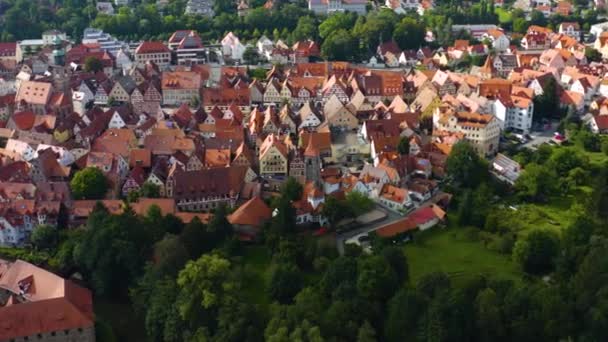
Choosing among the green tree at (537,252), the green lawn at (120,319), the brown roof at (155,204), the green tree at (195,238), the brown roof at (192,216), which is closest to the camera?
the green lawn at (120,319)

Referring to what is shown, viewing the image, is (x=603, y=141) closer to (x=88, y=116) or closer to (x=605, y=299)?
(x=605, y=299)

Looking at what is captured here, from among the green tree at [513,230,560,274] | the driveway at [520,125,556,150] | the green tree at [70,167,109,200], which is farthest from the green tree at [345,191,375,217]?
the driveway at [520,125,556,150]

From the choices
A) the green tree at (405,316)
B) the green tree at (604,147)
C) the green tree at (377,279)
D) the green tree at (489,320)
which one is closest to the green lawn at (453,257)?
the green tree at (377,279)

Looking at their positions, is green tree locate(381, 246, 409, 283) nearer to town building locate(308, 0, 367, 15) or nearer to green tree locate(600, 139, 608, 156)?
green tree locate(600, 139, 608, 156)

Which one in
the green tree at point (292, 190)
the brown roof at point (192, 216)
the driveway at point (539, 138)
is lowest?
the driveway at point (539, 138)

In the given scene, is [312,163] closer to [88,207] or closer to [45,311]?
[88,207]

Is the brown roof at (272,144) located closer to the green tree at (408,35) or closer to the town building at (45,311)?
the town building at (45,311)
